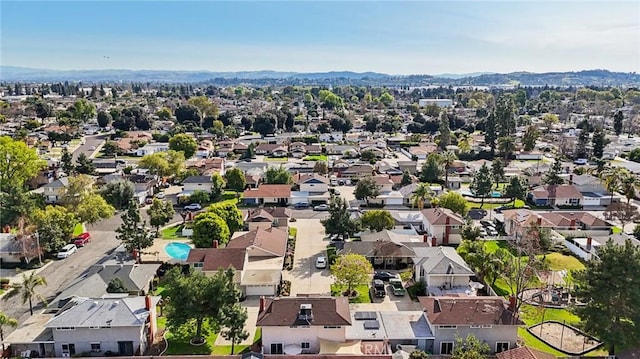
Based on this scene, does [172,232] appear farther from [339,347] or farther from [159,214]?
[339,347]

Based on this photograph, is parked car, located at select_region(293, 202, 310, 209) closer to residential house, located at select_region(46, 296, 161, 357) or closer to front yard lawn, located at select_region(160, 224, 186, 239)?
front yard lawn, located at select_region(160, 224, 186, 239)

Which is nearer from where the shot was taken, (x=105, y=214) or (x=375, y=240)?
(x=375, y=240)

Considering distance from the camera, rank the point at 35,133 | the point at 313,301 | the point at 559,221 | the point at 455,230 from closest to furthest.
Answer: the point at 313,301
the point at 455,230
the point at 559,221
the point at 35,133

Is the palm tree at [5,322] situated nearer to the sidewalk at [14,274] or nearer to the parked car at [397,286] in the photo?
the sidewalk at [14,274]

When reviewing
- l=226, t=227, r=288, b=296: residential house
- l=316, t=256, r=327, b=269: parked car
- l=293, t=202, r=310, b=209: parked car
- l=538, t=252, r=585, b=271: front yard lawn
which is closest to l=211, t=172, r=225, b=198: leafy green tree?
l=293, t=202, r=310, b=209: parked car

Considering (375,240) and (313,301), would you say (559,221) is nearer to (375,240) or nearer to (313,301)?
(375,240)

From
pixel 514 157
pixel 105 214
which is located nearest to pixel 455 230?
pixel 105 214
